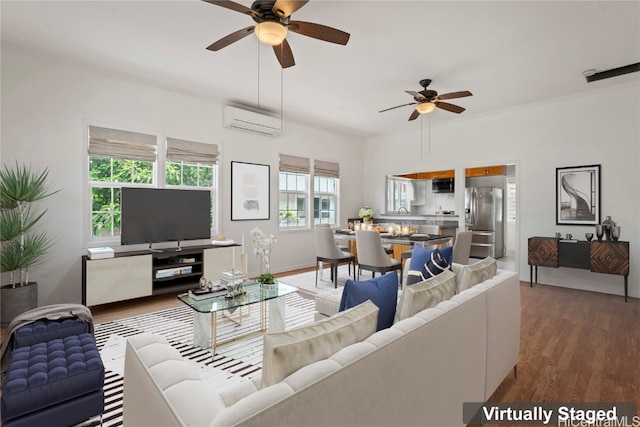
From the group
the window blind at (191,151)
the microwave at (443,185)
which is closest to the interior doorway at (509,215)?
the microwave at (443,185)

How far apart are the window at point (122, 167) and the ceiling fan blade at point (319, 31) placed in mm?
2973

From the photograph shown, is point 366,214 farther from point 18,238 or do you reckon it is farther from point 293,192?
point 18,238

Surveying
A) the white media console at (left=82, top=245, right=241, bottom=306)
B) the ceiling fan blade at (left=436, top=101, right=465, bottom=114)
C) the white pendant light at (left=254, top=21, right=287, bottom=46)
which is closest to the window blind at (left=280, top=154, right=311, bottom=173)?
the white media console at (left=82, top=245, right=241, bottom=306)

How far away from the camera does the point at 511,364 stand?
89.9 inches

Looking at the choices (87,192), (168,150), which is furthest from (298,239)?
(87,192)

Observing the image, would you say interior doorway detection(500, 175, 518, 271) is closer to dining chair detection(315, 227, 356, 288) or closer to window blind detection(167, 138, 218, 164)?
dining chair detection(315, 227, 356, 288)

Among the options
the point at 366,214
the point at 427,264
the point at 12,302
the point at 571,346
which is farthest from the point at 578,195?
the point at 12,302

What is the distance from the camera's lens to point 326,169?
274 inches

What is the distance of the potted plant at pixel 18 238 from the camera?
328 centimetres

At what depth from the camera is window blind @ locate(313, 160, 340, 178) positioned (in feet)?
22.2

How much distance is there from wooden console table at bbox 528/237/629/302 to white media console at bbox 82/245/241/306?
4.49 metres

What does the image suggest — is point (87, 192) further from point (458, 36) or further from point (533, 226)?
point (533, 226)

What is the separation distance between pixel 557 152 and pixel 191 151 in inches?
224

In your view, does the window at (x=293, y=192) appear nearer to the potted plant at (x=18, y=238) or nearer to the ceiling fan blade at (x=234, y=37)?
the ceiling fan blade at (x=234, y=37)
